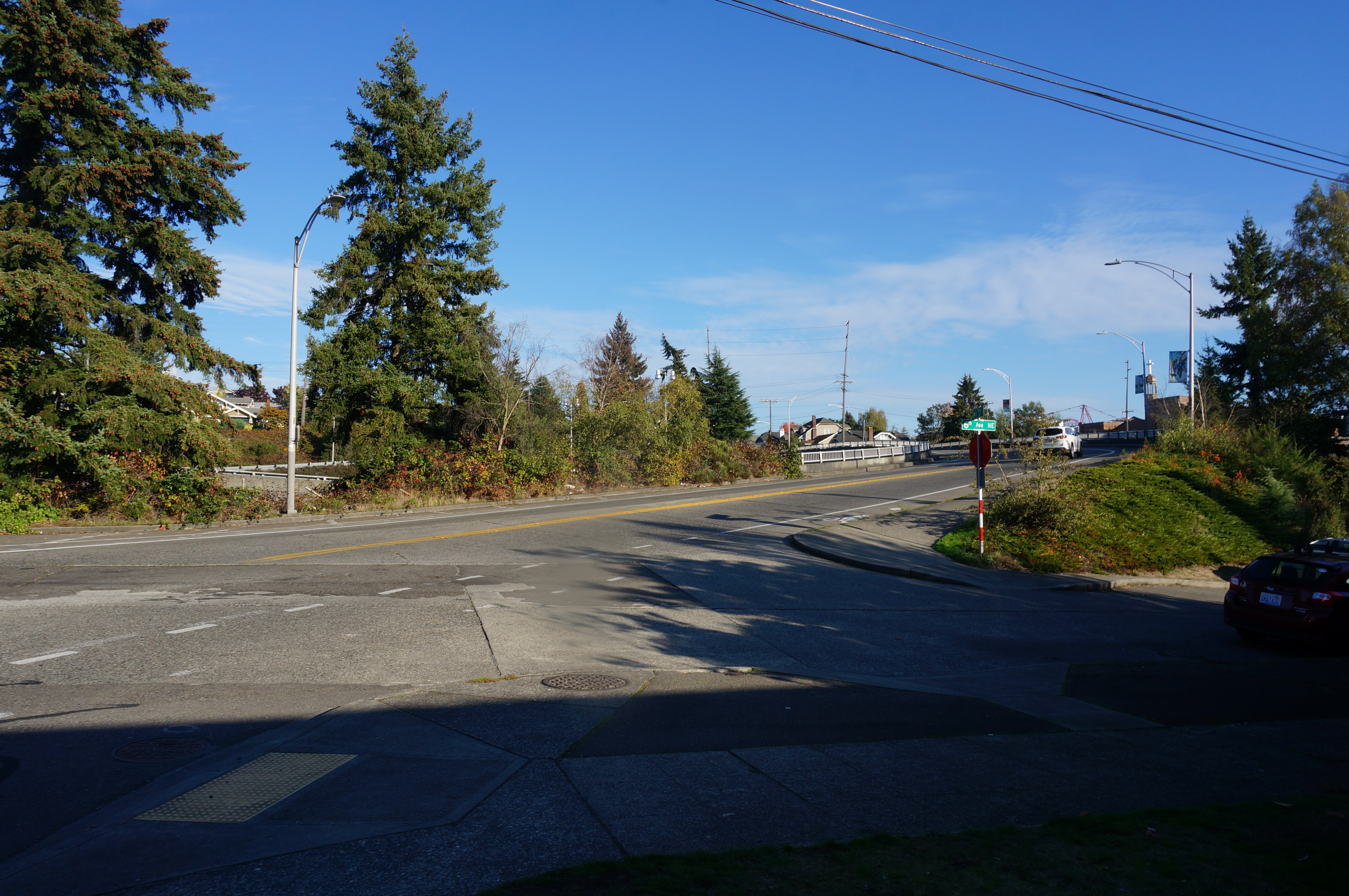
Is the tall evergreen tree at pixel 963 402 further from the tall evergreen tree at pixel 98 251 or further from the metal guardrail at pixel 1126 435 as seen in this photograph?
the tall evergreen tree at pixel 98 251

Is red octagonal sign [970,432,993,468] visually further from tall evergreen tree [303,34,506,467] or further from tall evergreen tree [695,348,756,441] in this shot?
tall evergreen tree [695,348,756,441]

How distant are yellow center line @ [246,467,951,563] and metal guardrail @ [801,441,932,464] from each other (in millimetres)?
10108

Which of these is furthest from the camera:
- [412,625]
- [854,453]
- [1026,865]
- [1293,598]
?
[854,453]

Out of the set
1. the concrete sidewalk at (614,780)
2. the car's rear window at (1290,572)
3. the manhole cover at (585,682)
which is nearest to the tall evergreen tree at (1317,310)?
the car's rear window at (1290,572)

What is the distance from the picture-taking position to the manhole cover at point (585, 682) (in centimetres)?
767

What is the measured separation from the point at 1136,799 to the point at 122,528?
22.6 m

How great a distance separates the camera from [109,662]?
800 centimetres

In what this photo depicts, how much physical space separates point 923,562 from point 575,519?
9.75 meters

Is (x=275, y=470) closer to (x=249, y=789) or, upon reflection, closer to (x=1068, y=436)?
(x=1068, y=436)

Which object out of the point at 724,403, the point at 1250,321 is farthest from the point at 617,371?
the point at 1250,321

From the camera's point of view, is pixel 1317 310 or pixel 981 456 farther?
pixel 1317 310

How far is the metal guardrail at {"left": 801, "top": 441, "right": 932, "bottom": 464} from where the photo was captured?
50.7 m

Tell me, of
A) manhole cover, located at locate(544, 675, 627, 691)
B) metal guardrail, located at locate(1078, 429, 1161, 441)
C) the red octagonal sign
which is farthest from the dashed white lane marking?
metal guardrail, located at locate(1078, 429, 1161, 441)

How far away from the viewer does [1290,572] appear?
457 inches
